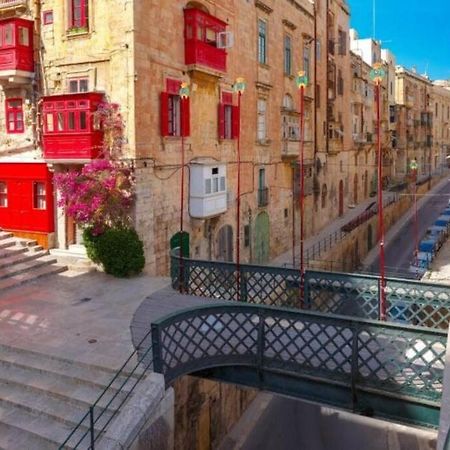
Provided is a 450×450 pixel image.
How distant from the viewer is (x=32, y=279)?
15719 millimetres

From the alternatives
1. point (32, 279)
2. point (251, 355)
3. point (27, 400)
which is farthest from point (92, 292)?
point (251, 355)

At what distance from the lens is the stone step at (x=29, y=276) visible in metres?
14.9

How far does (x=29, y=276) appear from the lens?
1578 centimetres

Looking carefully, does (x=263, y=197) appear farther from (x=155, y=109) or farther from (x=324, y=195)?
(x=324, y=195)

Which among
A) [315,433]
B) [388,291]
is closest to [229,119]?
[388,291]

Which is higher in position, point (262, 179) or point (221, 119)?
point (221, 119)

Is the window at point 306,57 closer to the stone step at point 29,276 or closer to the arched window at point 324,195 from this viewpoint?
the arched window at point 324,195

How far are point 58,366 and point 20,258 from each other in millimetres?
8107

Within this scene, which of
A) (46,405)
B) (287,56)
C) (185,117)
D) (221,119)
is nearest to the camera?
(46,405)

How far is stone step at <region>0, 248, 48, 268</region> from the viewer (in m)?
16.2

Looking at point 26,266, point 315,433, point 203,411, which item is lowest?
point 315,433

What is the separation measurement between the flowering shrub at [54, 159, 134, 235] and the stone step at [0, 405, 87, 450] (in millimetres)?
8015

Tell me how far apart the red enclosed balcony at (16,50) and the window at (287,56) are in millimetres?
14128

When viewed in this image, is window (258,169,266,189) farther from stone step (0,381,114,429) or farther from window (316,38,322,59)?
stone step (0,381,114,429)
